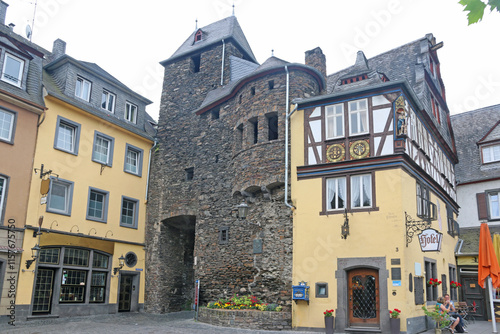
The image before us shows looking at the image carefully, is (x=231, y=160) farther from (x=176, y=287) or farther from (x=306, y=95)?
(x=176, y=287)

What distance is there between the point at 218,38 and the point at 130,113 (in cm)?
566

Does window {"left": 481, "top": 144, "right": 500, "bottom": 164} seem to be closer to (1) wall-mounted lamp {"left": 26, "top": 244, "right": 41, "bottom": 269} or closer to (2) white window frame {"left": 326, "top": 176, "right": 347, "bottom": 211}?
(2) white window frame {"left": 326, "top": 176, "right": 347, "bottom": 211}

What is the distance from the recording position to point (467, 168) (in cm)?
2277

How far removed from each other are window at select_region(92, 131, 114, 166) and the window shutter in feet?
55.7

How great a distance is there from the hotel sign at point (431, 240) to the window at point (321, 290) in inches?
124

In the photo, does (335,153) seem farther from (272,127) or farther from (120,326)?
(120,326)

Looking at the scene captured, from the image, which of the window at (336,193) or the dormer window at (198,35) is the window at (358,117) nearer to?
the window at (336,193)

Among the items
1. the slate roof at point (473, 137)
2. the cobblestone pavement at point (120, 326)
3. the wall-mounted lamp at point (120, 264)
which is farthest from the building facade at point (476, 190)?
the wall-mounted lamp at point (120, 264)

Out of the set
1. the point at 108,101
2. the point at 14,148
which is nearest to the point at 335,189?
the point at 14,148

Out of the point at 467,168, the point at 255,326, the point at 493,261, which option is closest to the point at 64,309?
the point at 255,326

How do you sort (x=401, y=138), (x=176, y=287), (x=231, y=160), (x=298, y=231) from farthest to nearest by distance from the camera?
1. (x=176, y=287)
2. (x=231, y=160)
3. (x=298, y=231)
4. (x=401, y=138)

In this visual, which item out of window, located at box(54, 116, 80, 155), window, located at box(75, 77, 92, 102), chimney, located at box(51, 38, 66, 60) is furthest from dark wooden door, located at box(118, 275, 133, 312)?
chimney, located at box(51, 38, 66, 60)

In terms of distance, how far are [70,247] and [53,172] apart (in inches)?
117

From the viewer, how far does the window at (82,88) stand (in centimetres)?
1944
